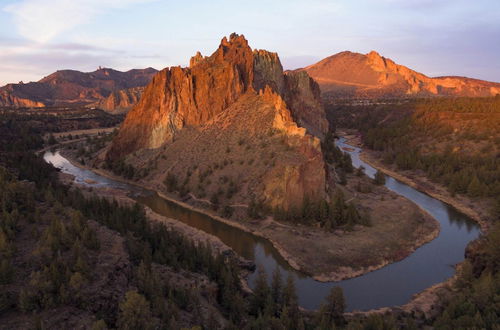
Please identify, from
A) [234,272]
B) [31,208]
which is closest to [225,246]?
[234,272]

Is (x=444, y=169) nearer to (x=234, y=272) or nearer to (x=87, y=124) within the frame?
(x=234, y=272)

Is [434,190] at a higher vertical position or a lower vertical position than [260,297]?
higher

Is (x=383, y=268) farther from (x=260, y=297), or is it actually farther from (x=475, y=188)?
(x=475, y=188)

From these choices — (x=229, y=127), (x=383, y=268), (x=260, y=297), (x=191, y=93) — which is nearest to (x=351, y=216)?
(x=383, y=268)

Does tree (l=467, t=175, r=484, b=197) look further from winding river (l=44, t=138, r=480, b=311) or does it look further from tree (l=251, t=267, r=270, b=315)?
tree (l=251, t=267, r=270, b=315)

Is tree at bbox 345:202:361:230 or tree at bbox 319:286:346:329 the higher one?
tree at bbox 345:202:361:230

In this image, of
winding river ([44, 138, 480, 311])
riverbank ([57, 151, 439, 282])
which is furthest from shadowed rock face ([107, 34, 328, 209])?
winding river ([44, 138, 480, 311])

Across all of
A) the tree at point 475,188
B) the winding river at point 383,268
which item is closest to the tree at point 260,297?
the winding river at point 383,268
